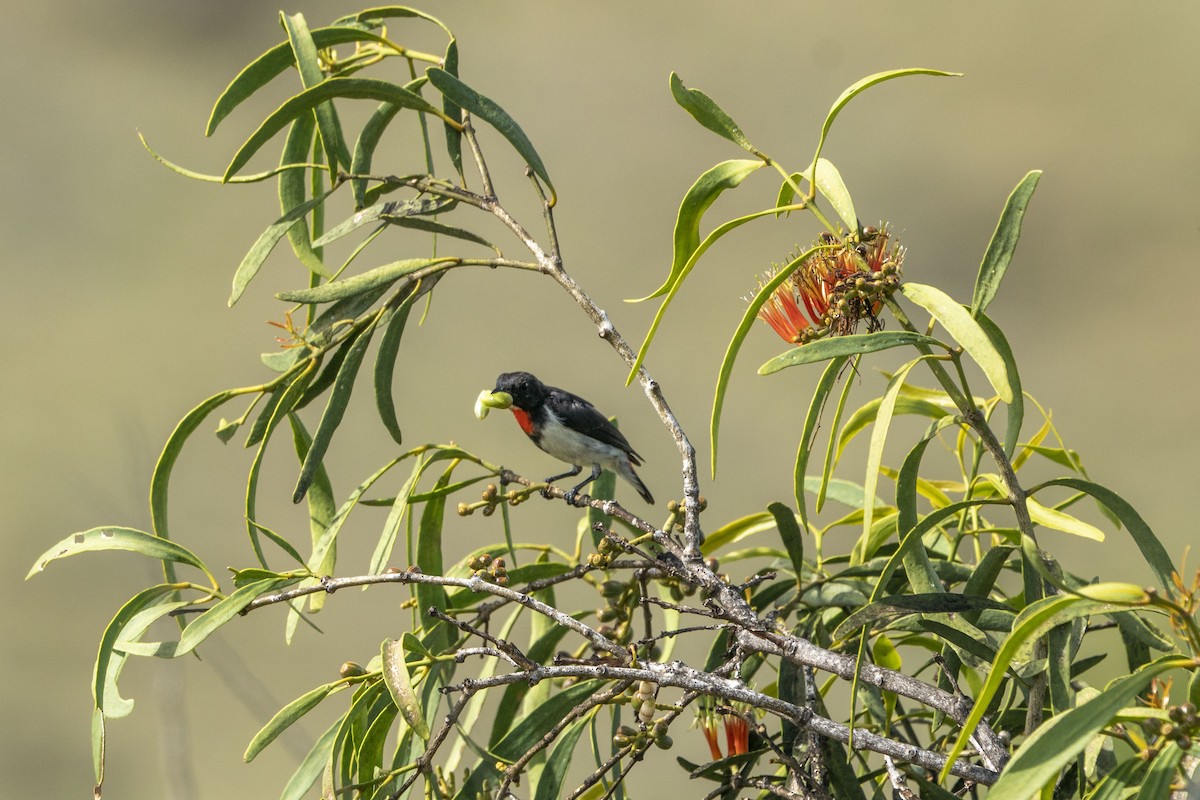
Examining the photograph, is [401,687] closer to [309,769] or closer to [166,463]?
[309,769]

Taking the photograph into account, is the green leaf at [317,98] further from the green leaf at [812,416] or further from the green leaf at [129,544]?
the green leaf at [812,416]

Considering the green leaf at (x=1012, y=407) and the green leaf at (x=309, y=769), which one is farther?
the green leaf at (x=309, y=769)

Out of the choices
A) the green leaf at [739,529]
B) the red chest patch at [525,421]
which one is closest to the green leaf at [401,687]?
the green leaf at [739,529]

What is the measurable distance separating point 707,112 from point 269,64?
46 cm

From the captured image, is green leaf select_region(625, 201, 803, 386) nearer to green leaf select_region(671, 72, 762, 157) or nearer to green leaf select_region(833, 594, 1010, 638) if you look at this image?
green leaf select_region(671, 72, 762, 157)

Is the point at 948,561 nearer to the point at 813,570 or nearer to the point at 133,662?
the point at 813,570

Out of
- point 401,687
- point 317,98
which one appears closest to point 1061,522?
point 401,687

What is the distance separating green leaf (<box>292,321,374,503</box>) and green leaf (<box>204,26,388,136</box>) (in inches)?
8.5

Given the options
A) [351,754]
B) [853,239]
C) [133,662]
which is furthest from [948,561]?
[133,662]

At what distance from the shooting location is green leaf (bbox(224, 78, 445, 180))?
0.90m

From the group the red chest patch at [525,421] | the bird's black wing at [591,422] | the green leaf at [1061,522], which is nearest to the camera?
the green leaf at [1061,522]

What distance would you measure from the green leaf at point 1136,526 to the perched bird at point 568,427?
3.67 ft

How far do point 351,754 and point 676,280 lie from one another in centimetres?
46

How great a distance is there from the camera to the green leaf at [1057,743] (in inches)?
20.5
